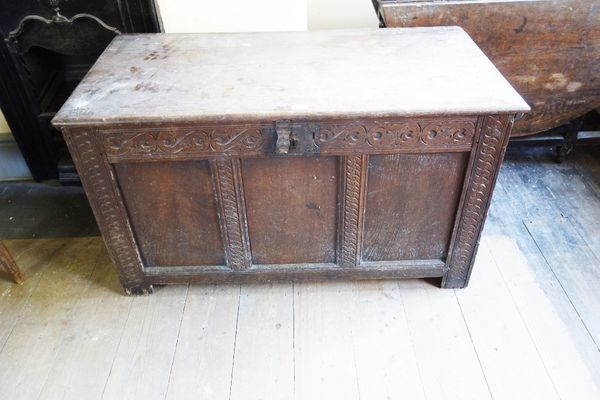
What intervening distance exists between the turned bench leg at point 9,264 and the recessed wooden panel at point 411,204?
3.98 ft

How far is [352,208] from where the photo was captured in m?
1.43

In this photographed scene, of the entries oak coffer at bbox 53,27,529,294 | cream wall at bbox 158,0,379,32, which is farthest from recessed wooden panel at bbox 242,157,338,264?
cream wall at bbox 158,0,379,32

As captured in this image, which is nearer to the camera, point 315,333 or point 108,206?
point 108,206

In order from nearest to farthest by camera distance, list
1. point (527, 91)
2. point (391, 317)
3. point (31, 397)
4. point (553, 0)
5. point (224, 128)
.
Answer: point (224, 128), point (31, 397), point (391, 317), point (553, 0), point (527, 91)

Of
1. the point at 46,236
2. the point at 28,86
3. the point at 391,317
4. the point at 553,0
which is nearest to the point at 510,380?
the point at 391,317

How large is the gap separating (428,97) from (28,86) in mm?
1571

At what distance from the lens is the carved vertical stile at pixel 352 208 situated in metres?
1.34

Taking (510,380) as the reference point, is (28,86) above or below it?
above

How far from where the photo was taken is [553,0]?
1.68m

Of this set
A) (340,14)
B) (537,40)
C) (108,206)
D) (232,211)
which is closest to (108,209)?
(108,206)

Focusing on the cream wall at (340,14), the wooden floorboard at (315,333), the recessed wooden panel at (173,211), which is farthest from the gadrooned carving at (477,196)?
the cream wall at (340,14)

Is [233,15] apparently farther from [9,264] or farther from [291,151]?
[9,264]

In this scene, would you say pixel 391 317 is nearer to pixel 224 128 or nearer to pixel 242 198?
pixel 242 198

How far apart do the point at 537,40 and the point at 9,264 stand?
2.03 m
